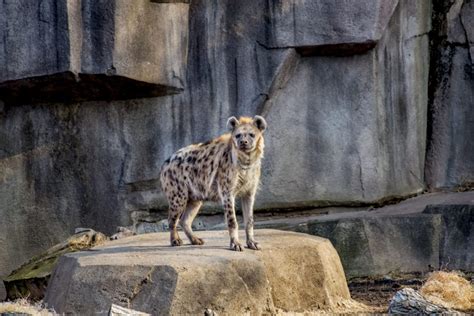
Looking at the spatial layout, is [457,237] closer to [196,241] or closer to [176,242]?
[196,241]

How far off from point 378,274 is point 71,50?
3.98m

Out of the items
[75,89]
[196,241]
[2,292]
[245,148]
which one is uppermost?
[75,89]

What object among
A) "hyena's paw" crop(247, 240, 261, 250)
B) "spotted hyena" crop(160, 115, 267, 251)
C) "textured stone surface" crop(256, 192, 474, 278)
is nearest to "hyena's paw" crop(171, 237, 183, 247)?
"spotted hyena" crop(160, 115, 267, 251)

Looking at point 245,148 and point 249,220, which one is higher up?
point 245,148

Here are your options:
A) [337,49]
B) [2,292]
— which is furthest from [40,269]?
[337,49]

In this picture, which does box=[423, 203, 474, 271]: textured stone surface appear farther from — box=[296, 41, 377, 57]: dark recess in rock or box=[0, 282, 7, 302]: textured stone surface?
box=[0, 282, 7, 302]: textured stone surface

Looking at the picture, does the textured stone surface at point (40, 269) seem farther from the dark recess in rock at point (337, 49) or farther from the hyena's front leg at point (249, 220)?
the dark recess in rock at point (337, 49)

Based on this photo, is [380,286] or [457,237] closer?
[380,286]

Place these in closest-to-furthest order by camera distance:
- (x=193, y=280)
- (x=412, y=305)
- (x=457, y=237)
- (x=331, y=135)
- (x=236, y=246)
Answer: (x=193, y=280) → (x=412, y=305) → (x=236, y=246) → (x=457, y=237) → (x=331, y=135)

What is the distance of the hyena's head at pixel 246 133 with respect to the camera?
8305 millimetres

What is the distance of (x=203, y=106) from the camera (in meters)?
11.8

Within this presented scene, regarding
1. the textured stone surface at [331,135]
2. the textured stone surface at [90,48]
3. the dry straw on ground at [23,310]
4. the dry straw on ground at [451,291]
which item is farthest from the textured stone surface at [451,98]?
the dry straw on ground at [23,310]

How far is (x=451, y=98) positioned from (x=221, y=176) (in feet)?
15.2

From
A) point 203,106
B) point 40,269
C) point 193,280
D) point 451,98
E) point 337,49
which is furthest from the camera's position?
point 451,98
